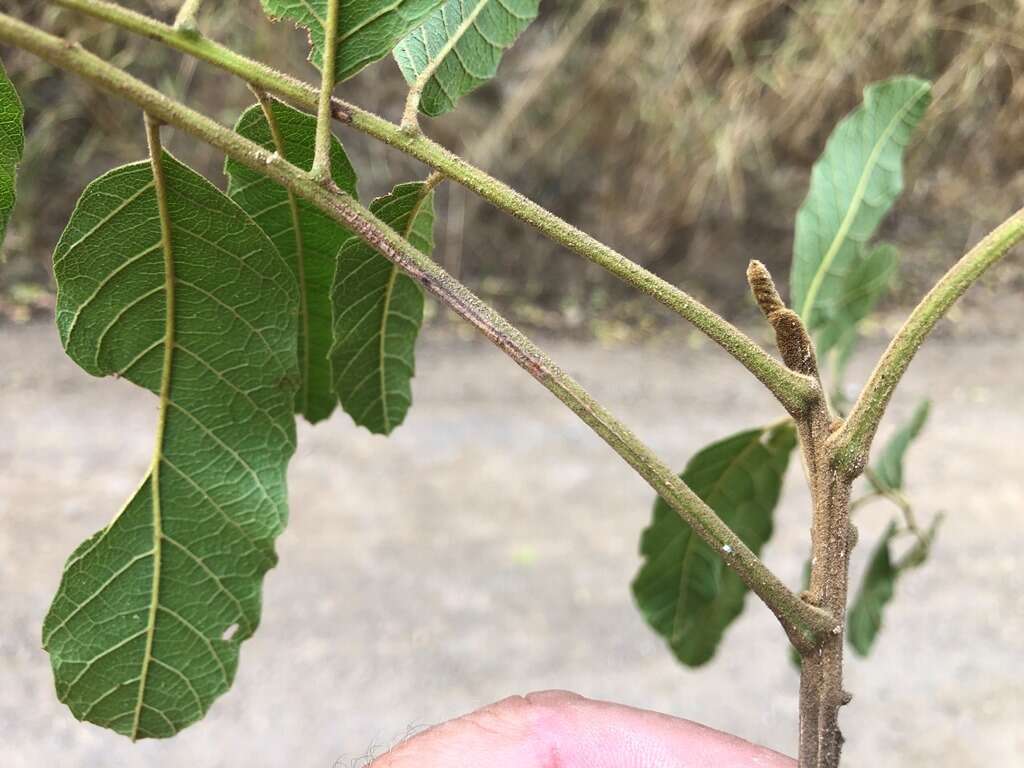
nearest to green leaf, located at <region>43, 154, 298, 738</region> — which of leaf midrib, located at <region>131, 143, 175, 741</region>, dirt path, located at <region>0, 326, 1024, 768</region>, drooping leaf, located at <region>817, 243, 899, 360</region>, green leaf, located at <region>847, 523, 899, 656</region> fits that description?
leaf midrib, located at <region>131, 143, 175, 741</region>

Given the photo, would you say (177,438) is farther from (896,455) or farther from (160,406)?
(896,455)

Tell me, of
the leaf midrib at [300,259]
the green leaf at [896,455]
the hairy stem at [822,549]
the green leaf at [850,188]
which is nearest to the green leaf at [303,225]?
the leaf midrib at [300,259]

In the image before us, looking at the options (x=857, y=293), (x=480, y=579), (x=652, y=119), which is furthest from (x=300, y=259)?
(x=652, y=119)

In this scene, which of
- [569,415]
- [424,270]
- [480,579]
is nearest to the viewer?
[424,270]

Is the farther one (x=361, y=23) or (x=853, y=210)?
(x=853, y=210)

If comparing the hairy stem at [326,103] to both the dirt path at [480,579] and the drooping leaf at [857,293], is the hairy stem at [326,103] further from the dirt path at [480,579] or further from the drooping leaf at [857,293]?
the dirt path at [480,579]
